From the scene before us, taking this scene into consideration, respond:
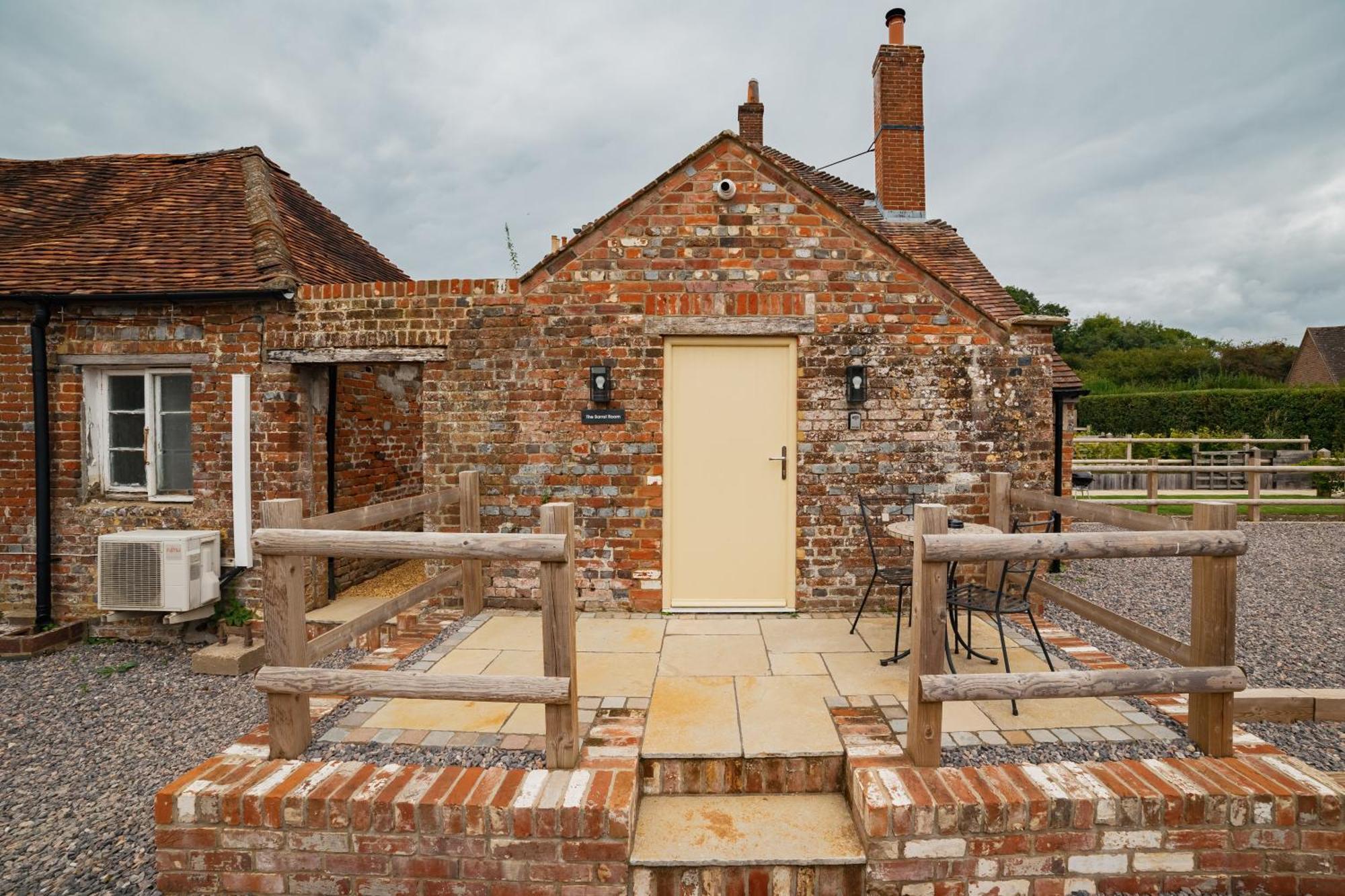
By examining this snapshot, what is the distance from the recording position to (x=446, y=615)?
4.78 metres

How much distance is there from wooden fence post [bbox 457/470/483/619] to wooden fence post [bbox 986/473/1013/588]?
402 cm

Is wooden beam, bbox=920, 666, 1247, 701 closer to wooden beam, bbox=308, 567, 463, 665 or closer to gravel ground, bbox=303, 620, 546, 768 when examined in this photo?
gravel ground, bbox=303, 620, 546, 768

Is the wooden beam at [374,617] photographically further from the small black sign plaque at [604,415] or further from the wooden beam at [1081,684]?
the wooden beam at [1081,684]

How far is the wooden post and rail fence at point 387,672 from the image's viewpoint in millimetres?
2592

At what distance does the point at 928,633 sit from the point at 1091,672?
2.27 ft

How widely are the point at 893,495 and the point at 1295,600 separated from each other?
17.3 ft

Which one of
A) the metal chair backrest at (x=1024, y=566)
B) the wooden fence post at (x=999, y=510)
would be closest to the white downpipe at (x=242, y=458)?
the metal chair backrest at (x=1024, y=566)

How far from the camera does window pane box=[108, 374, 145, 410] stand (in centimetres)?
586

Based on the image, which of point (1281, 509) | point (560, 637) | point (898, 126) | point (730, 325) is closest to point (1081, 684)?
point (560, 637)

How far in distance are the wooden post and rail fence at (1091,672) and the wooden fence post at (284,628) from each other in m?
2.75

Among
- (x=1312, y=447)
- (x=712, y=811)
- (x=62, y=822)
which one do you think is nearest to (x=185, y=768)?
(x=62, y=822)

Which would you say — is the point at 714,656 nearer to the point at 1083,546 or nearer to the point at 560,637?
the point at 560,637

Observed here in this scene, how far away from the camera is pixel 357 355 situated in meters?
5.18

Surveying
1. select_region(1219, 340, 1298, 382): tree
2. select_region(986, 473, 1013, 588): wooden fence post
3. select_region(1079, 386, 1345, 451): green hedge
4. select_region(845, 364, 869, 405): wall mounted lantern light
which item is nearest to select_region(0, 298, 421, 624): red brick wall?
select_region(845, 364, 869, 405): wall mounted lantern light
